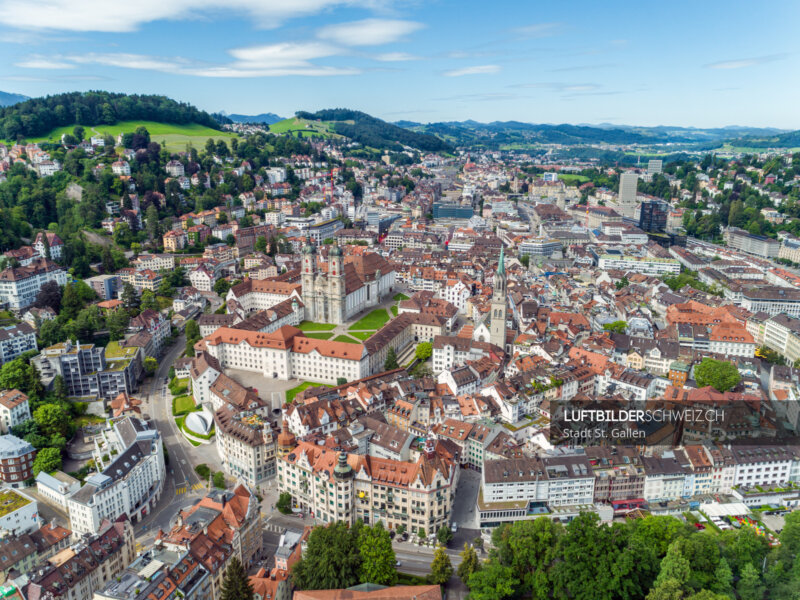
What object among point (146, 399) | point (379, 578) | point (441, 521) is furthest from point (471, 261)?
point (379, 578)

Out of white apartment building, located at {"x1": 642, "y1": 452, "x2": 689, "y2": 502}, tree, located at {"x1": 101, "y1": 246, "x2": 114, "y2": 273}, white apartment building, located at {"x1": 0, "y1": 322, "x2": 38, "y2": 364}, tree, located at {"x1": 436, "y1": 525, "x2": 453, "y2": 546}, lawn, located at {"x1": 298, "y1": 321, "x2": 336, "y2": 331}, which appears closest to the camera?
tree, located at {"x1": 436, "y1": 525, "x2": 453, "y2": 546}

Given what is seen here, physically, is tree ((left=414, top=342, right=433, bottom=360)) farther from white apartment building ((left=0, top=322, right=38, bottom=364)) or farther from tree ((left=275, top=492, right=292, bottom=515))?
white apartment building ((left=0, top=322, right=38, bottom=364))

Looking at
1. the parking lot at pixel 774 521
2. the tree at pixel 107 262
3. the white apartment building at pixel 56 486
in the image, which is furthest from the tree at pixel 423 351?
the tree at pixel 107 262

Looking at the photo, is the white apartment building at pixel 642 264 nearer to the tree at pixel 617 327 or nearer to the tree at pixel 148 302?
the tree at pixel 617 327

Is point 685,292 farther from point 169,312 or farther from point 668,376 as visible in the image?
point 169,312

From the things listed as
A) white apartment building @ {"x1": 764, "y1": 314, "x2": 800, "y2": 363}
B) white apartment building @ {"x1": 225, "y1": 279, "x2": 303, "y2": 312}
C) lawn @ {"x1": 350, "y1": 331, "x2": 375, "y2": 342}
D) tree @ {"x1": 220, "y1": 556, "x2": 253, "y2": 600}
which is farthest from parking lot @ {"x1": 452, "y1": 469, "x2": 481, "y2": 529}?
white apartment building @ {"x1": 764, "y1": 314, "x2": 800, "y2": 363}
